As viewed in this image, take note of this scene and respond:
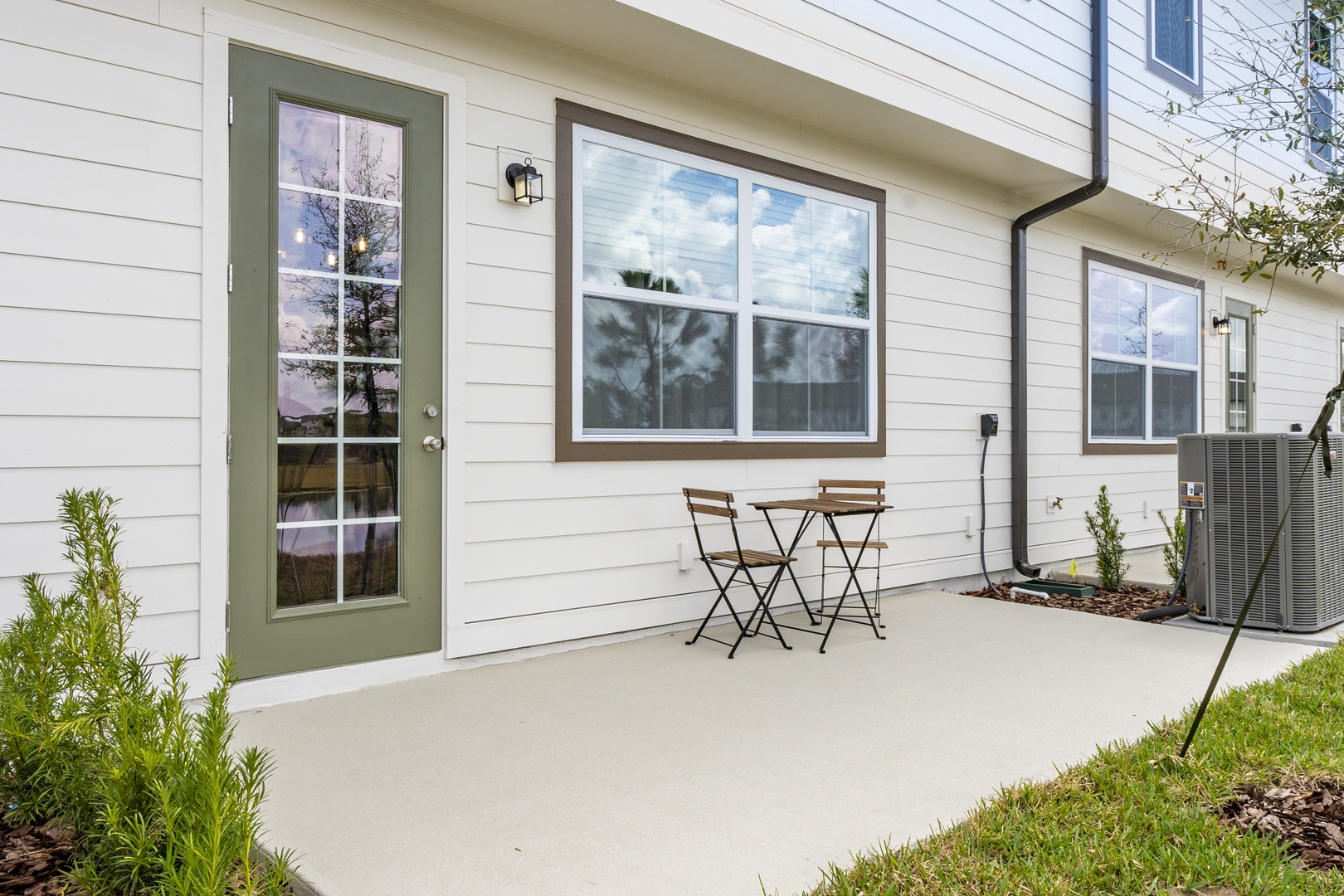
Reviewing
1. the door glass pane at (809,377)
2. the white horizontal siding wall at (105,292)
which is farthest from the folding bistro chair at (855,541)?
the white horizontal siding wall at (105,292)

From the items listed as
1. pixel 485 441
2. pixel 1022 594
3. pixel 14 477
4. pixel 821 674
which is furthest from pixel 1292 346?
pixel 14 477

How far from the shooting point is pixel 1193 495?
465 cm

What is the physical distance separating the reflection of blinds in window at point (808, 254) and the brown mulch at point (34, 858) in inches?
150

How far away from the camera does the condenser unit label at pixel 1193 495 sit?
4617mm

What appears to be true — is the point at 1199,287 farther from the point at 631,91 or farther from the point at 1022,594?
the point at 631,91

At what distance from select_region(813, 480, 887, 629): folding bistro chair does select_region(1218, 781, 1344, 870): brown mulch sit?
2186 millimetres

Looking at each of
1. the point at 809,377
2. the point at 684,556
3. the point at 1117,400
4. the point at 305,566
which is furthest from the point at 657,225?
the point at 1117,400

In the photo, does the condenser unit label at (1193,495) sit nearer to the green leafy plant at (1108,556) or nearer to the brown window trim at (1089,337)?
the green leafy plant at (1108,556)

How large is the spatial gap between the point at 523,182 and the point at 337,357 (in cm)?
110

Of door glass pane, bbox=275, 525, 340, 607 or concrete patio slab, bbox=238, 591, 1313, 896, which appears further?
door glass pane, bbox=275, 525, 340, 607

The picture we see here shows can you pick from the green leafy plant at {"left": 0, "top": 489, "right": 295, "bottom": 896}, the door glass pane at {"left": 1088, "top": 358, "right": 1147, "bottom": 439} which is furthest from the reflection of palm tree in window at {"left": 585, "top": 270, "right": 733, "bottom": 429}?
the door glass pane at {"left": 1088, "top": 358, "right": 1147, "bottom": 439}

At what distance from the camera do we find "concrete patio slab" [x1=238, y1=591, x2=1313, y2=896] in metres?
2.08

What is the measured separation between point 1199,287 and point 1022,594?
430 cm

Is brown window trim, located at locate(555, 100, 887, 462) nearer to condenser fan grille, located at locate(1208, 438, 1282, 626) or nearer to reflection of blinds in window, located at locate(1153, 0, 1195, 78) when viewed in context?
condenser fan grille, located at locate(1208, 438, 1282, 626)
